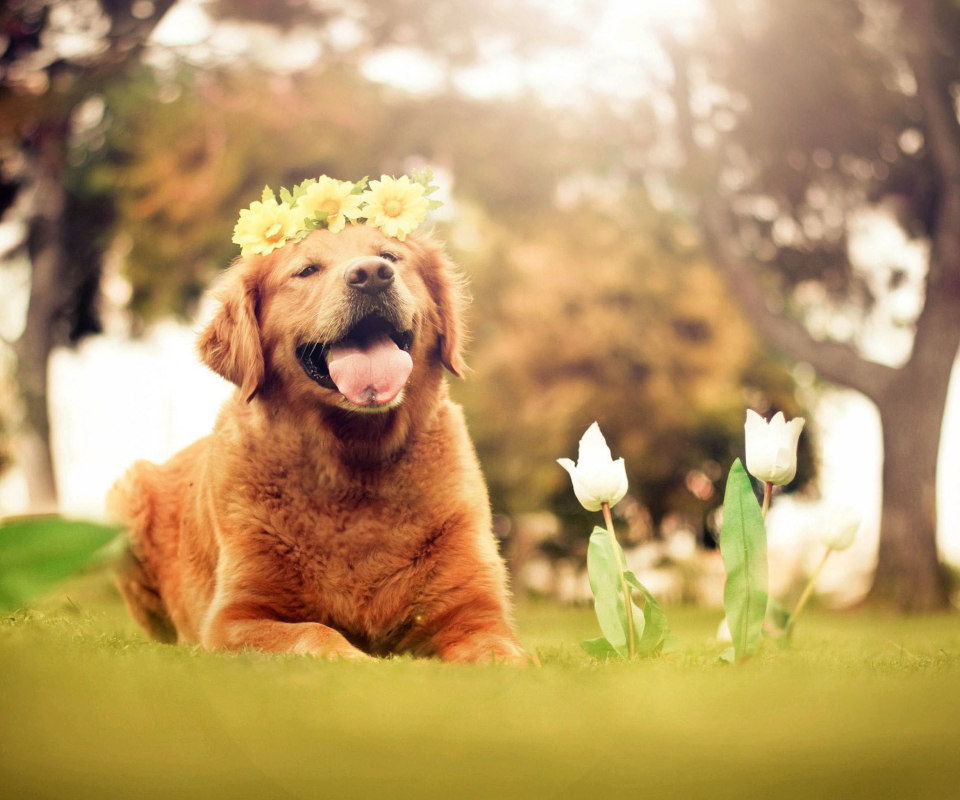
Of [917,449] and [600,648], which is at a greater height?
[600,648]

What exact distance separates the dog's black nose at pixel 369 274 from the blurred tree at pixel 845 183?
7.60 m

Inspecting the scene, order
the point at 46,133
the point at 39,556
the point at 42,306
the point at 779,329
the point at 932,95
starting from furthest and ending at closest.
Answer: the point at 42,306
the point at 46,133
the point at 779,329
the point at 932,95
the point at 39,556

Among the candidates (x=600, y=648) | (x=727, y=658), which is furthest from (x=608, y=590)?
(x=727, y=658)

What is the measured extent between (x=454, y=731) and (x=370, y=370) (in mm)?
1441

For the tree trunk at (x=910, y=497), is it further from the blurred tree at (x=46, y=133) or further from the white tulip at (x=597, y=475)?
the blurred tree at (x=46, y=133)

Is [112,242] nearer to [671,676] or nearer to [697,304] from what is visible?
[697,304]

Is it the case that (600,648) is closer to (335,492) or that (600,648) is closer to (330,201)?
Answer: (335,492)

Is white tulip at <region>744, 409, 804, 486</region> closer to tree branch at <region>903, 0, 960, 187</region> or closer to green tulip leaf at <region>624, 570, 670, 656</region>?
green tulip leaf at <region>624, 570, 670, 656</region>

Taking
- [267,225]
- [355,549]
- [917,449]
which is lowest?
[917,449]

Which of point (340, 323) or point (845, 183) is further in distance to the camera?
point (845, 183)

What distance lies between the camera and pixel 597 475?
2.29m

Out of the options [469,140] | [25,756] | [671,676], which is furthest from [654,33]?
[25,756]

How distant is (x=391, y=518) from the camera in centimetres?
281

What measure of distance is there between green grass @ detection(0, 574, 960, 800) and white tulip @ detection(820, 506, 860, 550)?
0.54 meters
